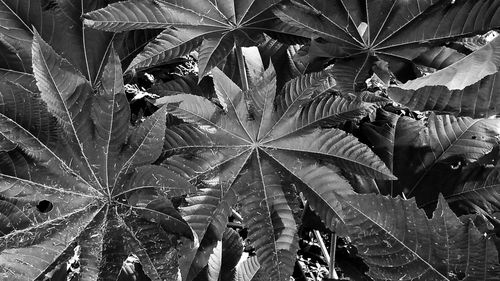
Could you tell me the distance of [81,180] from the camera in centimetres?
87

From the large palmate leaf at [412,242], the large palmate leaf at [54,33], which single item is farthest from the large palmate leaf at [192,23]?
the large palmate leaf at [412,242]

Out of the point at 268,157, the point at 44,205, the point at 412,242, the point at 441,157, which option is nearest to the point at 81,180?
the point at 44,205

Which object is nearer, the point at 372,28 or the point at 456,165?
the point at 372,28

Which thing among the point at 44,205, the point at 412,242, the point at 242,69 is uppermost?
the point at 242,69

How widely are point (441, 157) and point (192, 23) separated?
1.94 feet

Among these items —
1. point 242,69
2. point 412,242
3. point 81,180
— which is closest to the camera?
point 412,242

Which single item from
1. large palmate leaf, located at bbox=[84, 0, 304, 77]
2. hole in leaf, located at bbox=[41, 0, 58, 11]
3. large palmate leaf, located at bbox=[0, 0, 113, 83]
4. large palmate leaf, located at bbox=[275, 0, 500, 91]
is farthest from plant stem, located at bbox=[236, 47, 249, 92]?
hole in leaf, located at bbox=[41, 0, 58, 11]

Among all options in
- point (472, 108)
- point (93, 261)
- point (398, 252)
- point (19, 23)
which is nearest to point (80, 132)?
point (93, 261)

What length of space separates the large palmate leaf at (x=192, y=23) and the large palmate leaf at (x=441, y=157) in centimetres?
34

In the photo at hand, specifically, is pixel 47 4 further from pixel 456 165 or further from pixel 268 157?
pixel 456 165

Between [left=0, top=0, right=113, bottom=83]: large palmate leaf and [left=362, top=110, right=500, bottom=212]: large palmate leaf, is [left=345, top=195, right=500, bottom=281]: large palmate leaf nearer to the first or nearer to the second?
[left=362, top=110, right=500, bottom=212]: large palmate leaf

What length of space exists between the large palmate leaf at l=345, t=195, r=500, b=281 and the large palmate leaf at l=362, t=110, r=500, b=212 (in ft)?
1.11

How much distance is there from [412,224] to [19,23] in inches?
33.8

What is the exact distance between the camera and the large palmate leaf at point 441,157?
1.03 meters
